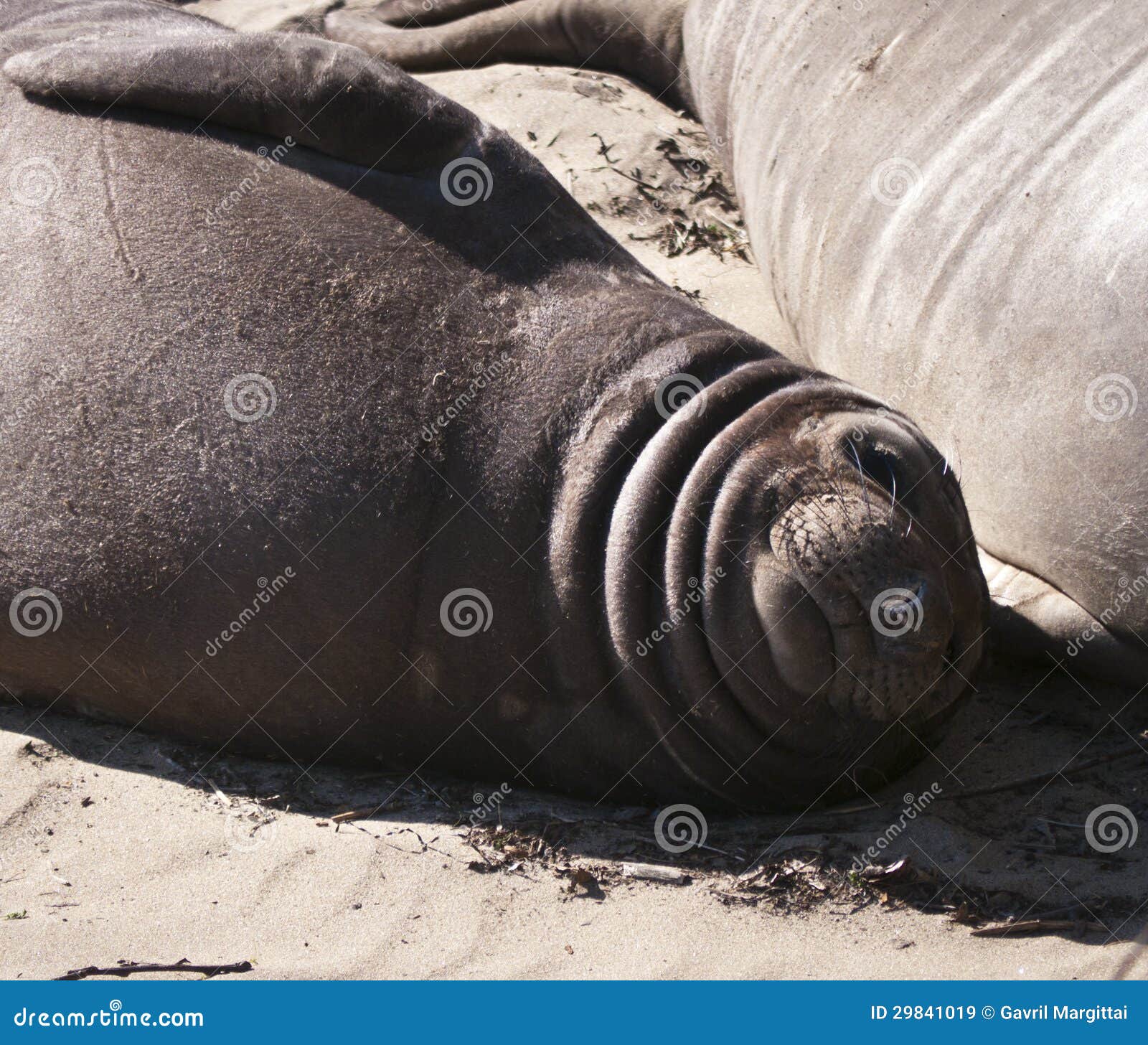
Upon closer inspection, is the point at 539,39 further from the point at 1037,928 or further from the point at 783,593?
the point at 1037,928

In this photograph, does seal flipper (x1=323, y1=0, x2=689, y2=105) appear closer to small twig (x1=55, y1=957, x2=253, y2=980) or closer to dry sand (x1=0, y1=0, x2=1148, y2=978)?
dry sand (x1=0, y1=0, x2=1148, y2=978)

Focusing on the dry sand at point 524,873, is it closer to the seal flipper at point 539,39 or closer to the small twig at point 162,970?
the small twig at point 162,970

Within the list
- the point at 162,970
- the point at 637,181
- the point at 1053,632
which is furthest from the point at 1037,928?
the point at 637,181

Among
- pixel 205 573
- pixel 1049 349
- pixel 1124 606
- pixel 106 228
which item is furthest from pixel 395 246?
pixel 1124 606

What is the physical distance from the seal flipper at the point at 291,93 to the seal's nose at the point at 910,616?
4.44 ft

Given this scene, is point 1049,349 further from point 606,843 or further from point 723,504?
point 606,843

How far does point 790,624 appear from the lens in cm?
262

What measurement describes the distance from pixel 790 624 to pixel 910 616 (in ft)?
0.76

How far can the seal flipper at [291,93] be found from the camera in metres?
3.06

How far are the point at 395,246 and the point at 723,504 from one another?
91 centimetres

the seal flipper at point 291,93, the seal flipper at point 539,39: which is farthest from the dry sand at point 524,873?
the seal flipper at point 539,39

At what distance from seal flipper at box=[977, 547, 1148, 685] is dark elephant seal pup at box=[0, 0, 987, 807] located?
47 cm

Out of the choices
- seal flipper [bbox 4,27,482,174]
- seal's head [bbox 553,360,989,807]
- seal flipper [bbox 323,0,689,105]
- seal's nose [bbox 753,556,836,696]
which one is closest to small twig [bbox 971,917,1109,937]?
seal's head [bbox 553,360,989,807]

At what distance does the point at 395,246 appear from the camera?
9.78 ft
